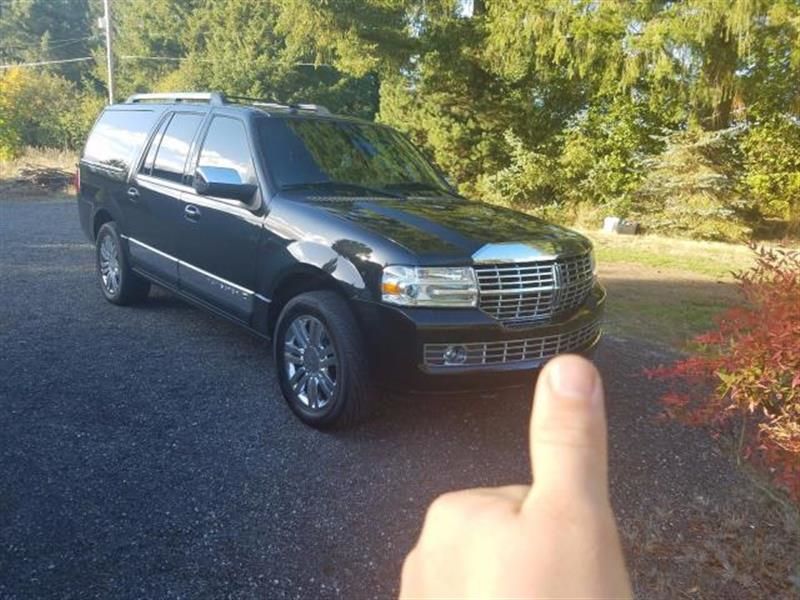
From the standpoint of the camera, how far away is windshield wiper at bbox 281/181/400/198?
4.21m

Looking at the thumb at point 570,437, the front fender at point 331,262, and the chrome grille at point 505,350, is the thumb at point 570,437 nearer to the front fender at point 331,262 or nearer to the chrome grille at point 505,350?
the chrome grille at point 505,350

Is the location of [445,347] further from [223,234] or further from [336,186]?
[223,234]

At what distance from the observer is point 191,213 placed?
15.5 feet

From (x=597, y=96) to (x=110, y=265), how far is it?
1136cm

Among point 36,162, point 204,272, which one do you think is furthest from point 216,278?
point 36,162

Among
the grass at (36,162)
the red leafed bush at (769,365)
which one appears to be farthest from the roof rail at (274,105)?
the grass at (36,162)

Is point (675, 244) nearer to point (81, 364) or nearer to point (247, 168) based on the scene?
point (247, 168)

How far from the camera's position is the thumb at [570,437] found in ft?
2.05

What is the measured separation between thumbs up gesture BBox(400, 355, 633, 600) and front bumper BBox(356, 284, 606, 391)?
264cm

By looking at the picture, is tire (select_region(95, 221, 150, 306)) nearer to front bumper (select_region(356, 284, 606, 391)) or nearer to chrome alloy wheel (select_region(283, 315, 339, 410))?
chrome alloy wheel (select_region(283, 315, 339, 410))

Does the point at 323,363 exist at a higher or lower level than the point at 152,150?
lower

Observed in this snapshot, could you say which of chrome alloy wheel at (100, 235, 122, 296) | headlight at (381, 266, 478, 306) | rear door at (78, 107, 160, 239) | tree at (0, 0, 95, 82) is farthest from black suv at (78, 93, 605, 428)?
tree at (0, 0, 95, 82)

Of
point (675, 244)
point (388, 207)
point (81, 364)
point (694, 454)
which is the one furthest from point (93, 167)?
point (675, 244)

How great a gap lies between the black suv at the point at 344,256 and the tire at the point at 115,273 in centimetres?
47
